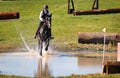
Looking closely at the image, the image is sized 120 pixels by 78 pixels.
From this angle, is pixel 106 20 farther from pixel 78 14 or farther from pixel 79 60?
pixel 79 60

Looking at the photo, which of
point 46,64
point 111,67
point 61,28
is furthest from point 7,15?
point 111,67

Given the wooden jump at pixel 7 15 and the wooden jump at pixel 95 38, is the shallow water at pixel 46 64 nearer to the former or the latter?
the wooden jump at pixel 95 38

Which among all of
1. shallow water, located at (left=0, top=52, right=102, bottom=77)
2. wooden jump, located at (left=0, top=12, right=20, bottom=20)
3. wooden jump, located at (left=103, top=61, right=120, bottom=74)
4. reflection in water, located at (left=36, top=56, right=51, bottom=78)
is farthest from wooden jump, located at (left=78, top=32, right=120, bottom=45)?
wooden jump, located at (left=0, top=12, right=20, bottom=20)

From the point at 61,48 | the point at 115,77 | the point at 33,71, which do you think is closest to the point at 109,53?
the point at 61,48

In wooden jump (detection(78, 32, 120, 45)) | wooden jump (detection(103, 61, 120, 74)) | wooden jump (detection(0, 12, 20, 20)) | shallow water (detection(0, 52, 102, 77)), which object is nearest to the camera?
wooden jump (detection(103, 61, 120, 74))

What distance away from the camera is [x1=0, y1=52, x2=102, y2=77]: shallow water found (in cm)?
1882

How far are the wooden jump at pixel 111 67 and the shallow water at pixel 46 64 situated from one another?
70.2 inches

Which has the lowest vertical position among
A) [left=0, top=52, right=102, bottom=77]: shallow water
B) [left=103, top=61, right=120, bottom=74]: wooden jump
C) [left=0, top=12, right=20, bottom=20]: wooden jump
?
[left=0, top=52, right=102, bottom=77]: shallow water

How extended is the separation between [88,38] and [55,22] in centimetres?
1097

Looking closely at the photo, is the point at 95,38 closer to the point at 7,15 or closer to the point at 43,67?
the point at 43,67

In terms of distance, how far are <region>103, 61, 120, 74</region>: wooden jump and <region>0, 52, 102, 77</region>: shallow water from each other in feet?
5.85

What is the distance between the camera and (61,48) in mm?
27781

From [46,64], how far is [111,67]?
4.65 m

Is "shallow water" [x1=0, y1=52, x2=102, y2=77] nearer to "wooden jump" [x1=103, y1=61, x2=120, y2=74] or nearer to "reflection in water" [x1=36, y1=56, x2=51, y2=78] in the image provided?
"reflection in water" [x1=36, y1=56, x2=51, y2=78]
